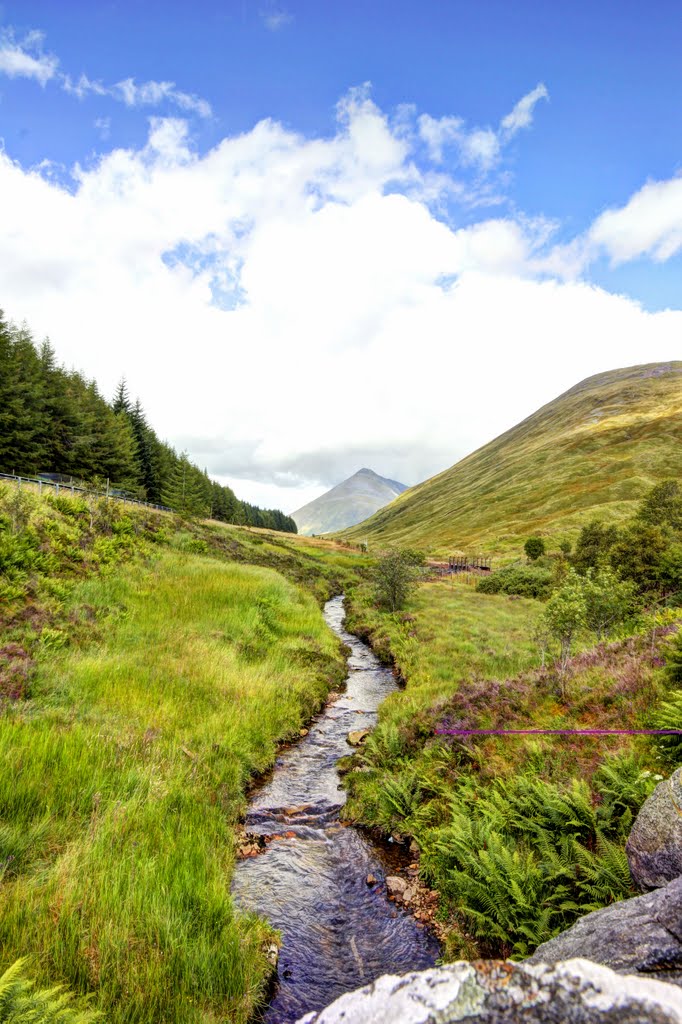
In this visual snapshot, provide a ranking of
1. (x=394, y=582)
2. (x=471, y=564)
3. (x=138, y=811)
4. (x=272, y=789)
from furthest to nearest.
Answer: (x=471, y=564), (x=394, y=582), (x=272, y=789), (x=138, y=811)

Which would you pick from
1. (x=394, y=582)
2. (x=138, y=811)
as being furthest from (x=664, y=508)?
(x=138, y=811)

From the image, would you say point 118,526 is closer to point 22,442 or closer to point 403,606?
point 403,606

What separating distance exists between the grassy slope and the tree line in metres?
29.1

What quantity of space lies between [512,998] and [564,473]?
125 meters

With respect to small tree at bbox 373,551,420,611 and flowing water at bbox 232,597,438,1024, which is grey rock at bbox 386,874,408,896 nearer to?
flowing water at bbox 232,597,438,1024

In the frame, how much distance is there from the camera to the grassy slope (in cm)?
467

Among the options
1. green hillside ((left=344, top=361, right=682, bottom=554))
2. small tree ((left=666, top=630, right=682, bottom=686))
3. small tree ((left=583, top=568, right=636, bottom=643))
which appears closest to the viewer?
small tree ((left=666, top=630, right=682, bottom=686))

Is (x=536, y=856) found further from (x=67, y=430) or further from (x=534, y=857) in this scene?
(x=67, y=430)

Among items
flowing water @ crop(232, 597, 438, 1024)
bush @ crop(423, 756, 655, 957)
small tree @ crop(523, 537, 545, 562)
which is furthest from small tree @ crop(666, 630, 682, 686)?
small tree @ crop(523, 537, 545, 562)

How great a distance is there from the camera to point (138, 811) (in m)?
6.94

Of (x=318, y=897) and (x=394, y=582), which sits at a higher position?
(x=394, y=582)

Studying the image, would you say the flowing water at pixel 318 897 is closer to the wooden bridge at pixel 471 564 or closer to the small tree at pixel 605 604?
the small tree at pixel 605 604

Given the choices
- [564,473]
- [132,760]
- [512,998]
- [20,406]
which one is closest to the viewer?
[512,998]

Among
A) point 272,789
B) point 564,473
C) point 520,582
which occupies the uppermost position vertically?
point 564,473
